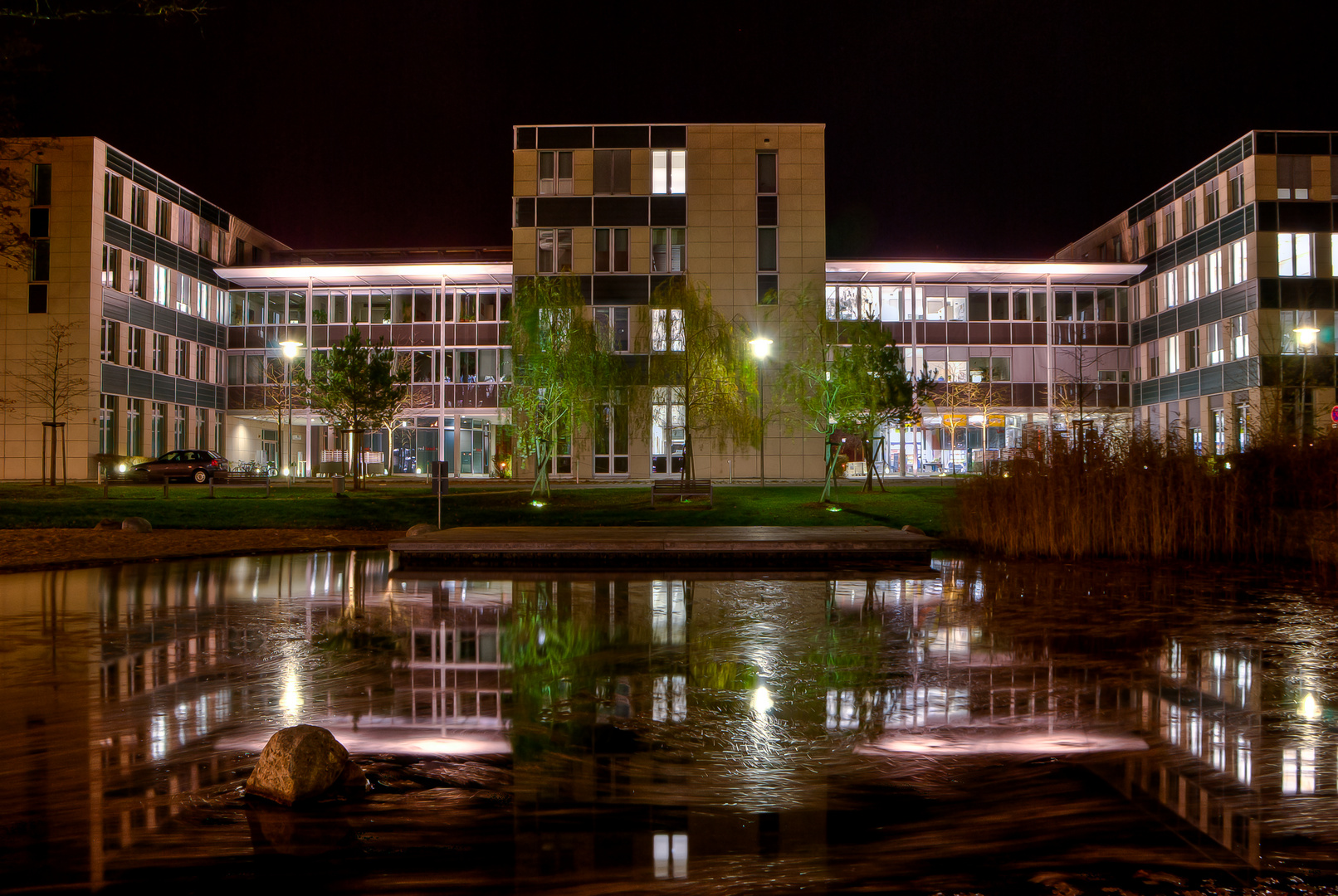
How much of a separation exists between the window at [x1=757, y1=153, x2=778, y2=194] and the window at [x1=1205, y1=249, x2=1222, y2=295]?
19.2 metres

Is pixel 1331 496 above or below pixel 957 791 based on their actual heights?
above

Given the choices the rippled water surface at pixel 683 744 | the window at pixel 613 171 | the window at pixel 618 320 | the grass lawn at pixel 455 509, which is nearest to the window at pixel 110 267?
the grass lawn at pixel 455 509

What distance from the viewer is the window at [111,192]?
41625 millimetres

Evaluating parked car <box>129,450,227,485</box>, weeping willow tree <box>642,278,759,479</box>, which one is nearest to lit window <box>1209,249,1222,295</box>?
weeping willow tree <box>642,278,759,479</box>

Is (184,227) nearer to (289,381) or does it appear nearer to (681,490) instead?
(289,381)

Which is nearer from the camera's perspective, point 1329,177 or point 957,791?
point 957,791

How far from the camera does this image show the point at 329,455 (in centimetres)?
5016

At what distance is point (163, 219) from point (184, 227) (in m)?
1.76

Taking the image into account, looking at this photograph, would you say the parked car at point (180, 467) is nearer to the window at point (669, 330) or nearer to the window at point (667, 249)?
the window at point (667, 249)

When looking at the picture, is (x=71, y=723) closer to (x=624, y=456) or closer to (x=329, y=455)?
(x=624, y=456)

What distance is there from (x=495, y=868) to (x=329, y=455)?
48.8 m

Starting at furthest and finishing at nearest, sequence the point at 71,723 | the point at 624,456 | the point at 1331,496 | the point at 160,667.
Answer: the point at 624,456, the point at 1331,496, the point at 160,667, the point at 71,723

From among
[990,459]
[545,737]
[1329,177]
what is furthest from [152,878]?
[1329,177]

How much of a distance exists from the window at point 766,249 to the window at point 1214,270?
62.2ft
